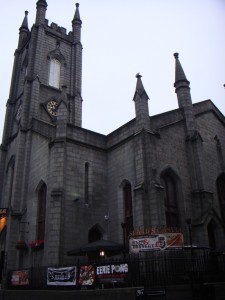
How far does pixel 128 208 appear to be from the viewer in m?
23.9

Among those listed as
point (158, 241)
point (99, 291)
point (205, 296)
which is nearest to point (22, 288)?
point (99, 291)

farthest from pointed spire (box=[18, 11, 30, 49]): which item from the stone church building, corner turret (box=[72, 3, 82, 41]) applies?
the stone church building

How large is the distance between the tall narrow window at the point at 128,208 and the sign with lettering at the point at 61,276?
21.7 ft

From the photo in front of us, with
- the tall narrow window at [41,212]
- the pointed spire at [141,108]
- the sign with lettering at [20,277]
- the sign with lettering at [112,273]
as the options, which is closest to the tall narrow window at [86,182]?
the tall narrow window at [41,212]

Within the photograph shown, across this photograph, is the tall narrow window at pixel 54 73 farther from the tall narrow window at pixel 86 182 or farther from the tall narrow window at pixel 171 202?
the tall narrow window at pixel 171 202

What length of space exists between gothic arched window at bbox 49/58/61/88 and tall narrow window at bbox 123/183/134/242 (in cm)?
1891

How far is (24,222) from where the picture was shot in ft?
86.1

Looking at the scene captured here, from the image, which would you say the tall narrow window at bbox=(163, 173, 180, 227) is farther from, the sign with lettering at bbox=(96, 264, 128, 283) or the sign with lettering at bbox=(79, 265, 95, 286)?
the sign with lettering at bbox=(79, 265, 95, 286)

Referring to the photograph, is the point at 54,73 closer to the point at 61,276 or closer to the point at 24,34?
the point at 24,34

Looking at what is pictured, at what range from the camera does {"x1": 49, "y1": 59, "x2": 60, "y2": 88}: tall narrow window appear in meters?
38.1

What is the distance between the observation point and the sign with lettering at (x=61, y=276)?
1705cm

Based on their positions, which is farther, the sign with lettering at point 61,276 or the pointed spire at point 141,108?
the pointed spire at point 141,108

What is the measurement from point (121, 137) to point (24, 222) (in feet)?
34.9

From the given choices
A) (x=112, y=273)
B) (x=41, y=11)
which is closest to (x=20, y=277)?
(x=112, y=273)
